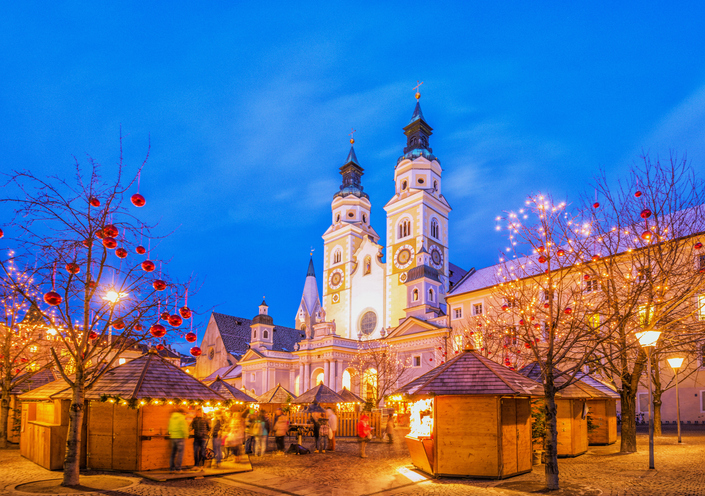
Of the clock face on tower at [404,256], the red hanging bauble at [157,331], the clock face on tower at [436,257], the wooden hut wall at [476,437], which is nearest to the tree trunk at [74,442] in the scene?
the red hanging bauble at [157,331]

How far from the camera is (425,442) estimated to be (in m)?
13.8

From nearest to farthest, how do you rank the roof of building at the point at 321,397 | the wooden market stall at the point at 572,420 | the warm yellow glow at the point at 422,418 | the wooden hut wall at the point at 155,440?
1. the wooden hut wall at the point at 155,440
2. the warm yellow glow at the point at 422,418
3. the wooden market stall at the point at 572,420
4. the roof of building at the point at 321,397

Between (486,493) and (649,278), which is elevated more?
(649,278)

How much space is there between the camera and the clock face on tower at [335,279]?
65625 mm

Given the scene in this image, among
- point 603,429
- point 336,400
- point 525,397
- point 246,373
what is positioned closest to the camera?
point 525,397

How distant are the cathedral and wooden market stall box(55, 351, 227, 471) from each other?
109 ft

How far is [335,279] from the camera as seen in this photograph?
6638 cm

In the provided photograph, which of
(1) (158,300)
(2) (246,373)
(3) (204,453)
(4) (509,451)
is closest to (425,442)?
(4) (509,451)

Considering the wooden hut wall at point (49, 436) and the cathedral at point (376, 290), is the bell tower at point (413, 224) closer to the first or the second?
the cathedral at point (376, 290)

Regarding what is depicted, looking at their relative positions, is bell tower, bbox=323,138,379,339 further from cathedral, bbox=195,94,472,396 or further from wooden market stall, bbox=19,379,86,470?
wooden market stall, bbox=19,379,86,470

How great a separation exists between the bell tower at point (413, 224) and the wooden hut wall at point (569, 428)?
37.3 meters

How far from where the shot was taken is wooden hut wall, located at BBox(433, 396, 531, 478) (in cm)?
1298

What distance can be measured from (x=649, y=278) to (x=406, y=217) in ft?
145

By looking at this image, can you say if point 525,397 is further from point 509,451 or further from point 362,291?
point 362,291
